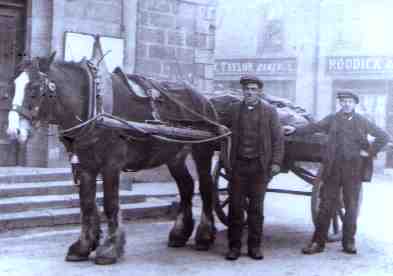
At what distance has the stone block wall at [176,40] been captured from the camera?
10078mm

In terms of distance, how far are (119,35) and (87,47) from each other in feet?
2.34

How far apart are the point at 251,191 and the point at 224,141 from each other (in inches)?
24.3

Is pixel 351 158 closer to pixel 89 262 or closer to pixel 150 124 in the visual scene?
pixel 150 124

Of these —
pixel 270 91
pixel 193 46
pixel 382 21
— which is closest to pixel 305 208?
pixel 193 46

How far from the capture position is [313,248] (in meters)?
6.24

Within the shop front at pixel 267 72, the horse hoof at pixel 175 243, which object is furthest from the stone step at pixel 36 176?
the shop front at pixel 267 72

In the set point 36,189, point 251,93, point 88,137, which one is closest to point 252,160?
point 251,93

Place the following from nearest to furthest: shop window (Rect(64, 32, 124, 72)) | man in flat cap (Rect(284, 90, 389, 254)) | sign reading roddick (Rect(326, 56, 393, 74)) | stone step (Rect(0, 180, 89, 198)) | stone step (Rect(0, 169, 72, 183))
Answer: man in flat cap (Rect(284, 90, 389, 254)), stone step (Rect(0, 180, 89, 198)), stone step (Rect(0, 169, 72, 183)), shop window (Rect(64, 32, 124, 72)), sign reading roddick (Rect(326, 56, 393, 74))

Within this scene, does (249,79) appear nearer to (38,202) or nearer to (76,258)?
(76,258)

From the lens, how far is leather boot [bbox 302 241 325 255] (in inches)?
244

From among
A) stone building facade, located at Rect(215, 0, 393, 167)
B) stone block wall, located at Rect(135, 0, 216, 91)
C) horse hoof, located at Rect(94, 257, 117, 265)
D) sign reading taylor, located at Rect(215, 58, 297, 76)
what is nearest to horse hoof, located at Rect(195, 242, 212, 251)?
horse hoof, located at Rect(94, 257, 117, 265)

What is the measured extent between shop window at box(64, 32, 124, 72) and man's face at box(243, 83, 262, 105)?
3.48 m

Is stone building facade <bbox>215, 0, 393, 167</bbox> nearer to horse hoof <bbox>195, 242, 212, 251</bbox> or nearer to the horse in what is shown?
horse hoof <bbox>195, 242, 212, 251</bbox>

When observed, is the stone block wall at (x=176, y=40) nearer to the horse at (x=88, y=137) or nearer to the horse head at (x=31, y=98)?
the horse at (x=88, y=137)
